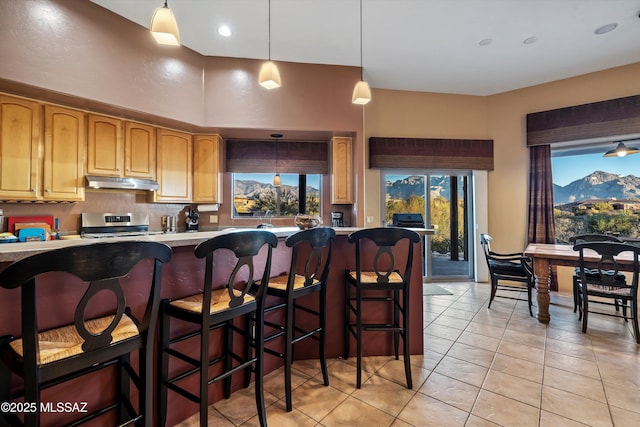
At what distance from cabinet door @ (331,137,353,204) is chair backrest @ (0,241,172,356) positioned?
3.34 metres

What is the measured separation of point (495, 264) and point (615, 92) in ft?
10.4

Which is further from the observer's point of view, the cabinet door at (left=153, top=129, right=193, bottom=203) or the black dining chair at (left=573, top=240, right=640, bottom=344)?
the cabinet door at (left=153, top=129, right=193, bottom=203)

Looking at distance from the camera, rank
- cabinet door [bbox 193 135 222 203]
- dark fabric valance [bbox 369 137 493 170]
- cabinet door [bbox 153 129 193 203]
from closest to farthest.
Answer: cabinet door [bbox 153 129 193 203] < cabinet door [bbox 193 135 222 203] < dark fabric valance [bbox 369 137 493 170]

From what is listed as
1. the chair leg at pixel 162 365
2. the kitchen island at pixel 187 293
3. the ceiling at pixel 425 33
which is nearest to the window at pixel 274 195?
the ceiling at pixel 425 33

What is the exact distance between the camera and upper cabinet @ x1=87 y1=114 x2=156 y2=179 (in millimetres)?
3326

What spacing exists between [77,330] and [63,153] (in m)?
3.09

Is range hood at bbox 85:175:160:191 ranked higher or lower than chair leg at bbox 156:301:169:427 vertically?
higher

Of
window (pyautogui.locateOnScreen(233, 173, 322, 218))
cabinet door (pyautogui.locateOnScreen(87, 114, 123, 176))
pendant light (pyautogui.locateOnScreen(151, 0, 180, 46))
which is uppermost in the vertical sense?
pendant light (pyautogui.locateOnScreen(151, 0, 180, 46))

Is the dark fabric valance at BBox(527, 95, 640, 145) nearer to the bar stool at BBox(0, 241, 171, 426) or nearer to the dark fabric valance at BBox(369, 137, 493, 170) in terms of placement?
the dark fabric valance at BBox(369, 137, 493, 170)

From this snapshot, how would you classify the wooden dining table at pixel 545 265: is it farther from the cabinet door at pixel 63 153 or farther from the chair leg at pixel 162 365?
the cabinet door at pixel 63 153

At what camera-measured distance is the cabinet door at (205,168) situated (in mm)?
4191

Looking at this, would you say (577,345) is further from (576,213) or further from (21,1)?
(21,1)

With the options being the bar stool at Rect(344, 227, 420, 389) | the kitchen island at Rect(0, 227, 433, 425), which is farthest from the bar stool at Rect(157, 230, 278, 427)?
the bar stool at Rect(344, 227, 420, 389)

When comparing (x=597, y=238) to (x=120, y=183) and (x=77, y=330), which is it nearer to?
(x=77, y=330)
